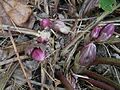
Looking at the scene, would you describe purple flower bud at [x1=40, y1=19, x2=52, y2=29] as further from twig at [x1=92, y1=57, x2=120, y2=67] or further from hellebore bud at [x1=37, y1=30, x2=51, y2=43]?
twig at [x1=92, y1=57, x2=120, y2=67]

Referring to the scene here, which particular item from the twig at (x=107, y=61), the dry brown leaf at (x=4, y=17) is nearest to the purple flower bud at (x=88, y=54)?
the twig at (x=107, y=61)

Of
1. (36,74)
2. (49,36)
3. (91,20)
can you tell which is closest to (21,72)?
(36,74)

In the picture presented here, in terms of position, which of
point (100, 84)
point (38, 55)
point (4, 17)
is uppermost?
point (4, 17)

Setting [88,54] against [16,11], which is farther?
[16,11]

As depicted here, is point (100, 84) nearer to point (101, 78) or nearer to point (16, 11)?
point (101, 78)

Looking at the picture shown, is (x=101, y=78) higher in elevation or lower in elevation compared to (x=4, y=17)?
lower

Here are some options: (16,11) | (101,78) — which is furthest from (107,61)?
(16,11)

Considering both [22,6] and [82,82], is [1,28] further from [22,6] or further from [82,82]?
[82,82]

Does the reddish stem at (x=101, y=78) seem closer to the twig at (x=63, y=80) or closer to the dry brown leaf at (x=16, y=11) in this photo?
the twig at (x=63, y=80)
